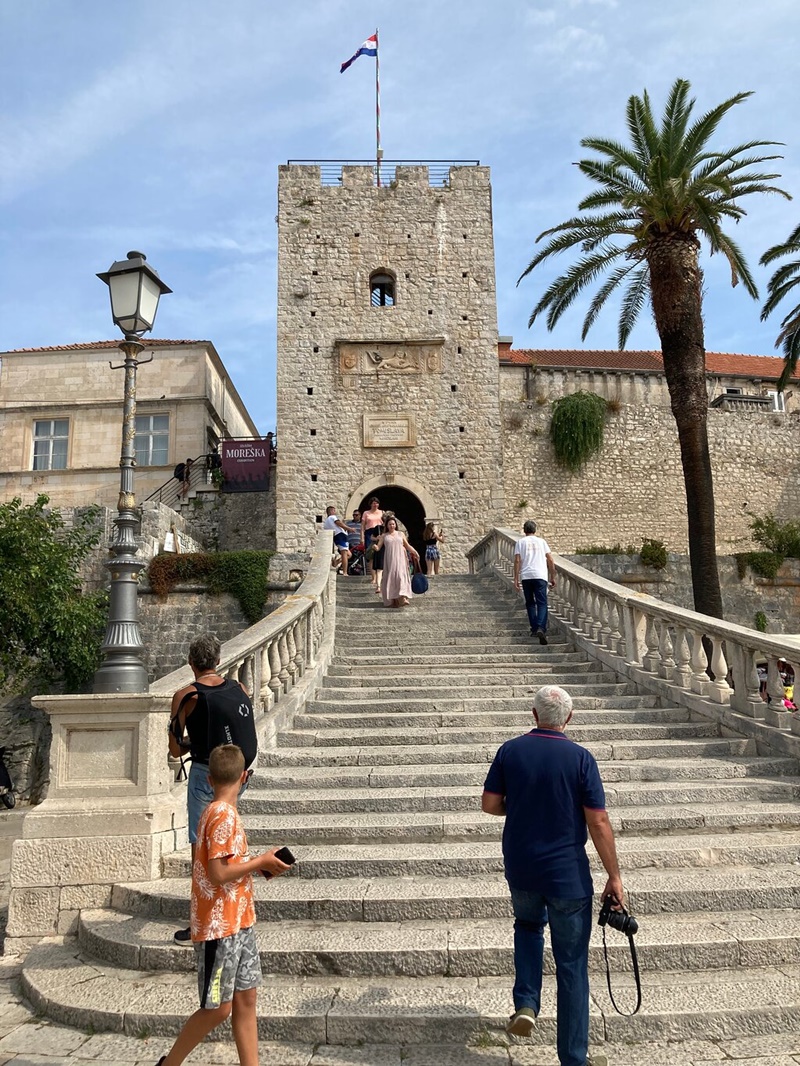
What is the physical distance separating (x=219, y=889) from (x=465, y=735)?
13.9ft

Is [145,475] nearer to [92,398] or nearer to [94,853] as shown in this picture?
[92,398]

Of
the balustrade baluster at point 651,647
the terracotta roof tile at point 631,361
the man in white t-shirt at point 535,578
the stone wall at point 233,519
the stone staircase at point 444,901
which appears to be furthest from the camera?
the terracotta roof tile at point 631,361

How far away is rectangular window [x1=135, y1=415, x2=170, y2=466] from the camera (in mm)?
26094

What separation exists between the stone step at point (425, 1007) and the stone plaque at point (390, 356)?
2027 centimetres

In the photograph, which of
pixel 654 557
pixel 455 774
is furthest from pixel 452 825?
pixel 654 557

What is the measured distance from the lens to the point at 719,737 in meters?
7.43

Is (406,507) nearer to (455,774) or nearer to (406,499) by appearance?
(406,499)

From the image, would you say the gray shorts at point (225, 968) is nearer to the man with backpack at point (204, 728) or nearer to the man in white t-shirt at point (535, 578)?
the man with backpack at point (204, 728)

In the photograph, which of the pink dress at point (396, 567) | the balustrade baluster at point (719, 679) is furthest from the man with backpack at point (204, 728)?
the pink dress at point (396, 567)

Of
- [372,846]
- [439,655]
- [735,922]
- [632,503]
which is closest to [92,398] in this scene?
[632,503]

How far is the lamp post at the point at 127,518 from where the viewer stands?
5.63m

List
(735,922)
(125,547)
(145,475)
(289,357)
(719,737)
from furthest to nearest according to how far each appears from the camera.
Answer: (145,475) < (289,357) < (719,737) < (125,547) < (735,922)

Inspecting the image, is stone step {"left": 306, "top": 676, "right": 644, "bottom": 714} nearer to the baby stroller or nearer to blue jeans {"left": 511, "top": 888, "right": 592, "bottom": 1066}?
blue jeans {"left": 511, "top": 888, "right": 592, "bottom": 1066}

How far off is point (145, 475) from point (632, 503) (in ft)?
49.3
